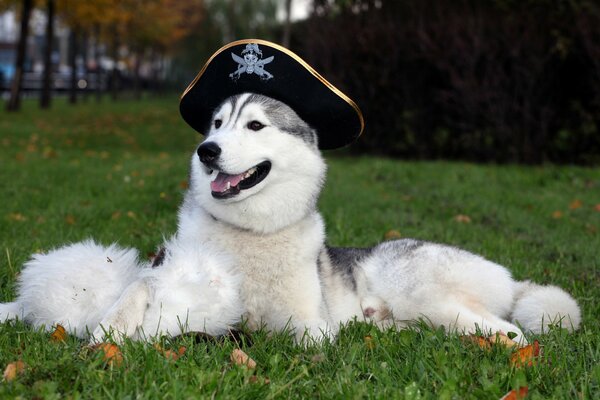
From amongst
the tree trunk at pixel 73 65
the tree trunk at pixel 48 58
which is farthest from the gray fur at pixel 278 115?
the tree trunk at pixel 73 65

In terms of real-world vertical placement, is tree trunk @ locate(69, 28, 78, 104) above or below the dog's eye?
below

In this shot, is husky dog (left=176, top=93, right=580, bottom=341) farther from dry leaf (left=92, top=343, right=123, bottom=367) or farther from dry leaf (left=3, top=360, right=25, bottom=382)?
dry leaf (left=3, top=360, right=25, bottom=382)

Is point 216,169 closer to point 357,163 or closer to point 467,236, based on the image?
point 467,236

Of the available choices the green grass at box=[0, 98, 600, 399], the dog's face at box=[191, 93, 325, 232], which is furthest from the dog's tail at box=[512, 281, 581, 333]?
the dog's face at box=[191, 93, 325, 232]

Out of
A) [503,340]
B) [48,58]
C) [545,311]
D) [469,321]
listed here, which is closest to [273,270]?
[469,321]

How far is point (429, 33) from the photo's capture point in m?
12.5

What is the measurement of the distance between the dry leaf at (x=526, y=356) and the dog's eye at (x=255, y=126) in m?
1.69

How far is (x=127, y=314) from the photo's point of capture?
3.06 metres

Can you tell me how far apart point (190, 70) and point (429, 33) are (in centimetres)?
4876

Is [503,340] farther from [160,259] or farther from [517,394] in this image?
[160,259]

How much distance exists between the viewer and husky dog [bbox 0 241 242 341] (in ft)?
10.2

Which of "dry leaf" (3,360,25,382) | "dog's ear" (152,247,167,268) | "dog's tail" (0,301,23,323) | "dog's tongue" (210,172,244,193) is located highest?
"dog's tongue" (210,172,244,193)

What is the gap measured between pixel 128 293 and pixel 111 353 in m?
0.35

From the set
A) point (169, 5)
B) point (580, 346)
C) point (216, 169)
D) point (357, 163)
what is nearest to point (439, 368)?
point (580, 346)
